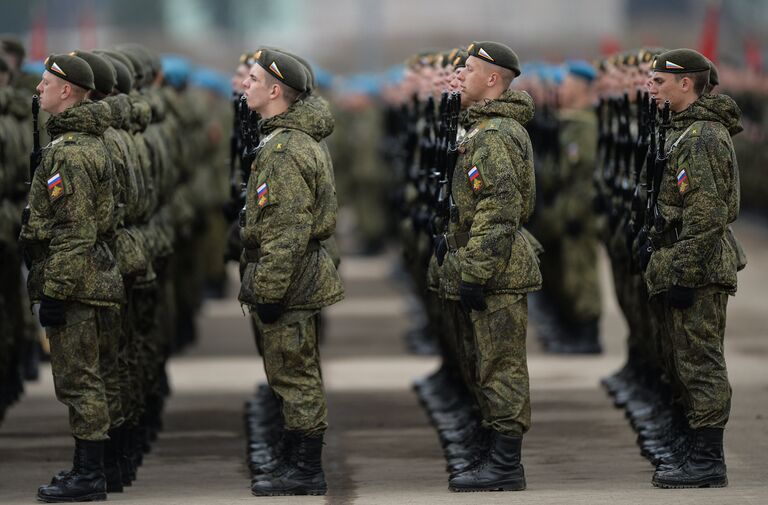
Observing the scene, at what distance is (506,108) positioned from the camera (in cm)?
1059

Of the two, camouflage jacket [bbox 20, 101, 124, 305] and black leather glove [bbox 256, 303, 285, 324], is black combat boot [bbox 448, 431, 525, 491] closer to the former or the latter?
black leather glove [bbox 256, 303, 285, 324]

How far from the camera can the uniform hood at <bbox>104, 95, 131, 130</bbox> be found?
10.7m

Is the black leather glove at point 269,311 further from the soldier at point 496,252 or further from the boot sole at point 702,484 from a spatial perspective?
the boot sole at point 702,484

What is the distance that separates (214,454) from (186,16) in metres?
43.4

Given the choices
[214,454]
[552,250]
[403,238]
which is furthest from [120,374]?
[552,250]

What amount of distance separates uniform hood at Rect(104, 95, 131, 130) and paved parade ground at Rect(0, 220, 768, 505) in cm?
189

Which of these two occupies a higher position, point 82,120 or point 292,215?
point 82,120

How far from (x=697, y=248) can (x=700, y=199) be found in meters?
0.24

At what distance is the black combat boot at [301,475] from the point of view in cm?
1050

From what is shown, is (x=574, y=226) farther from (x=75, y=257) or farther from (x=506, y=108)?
(x=75, y=257)

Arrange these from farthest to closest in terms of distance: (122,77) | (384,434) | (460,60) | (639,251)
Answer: (384,434), (460,60), (122,77), (639,251)

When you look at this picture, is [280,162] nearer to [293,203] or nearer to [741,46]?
[293,203]

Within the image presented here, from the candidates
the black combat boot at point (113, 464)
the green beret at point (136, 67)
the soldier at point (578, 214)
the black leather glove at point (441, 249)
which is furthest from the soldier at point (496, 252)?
the soldier at point (578, 214)

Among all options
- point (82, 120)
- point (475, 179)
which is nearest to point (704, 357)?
point (475, 179)
